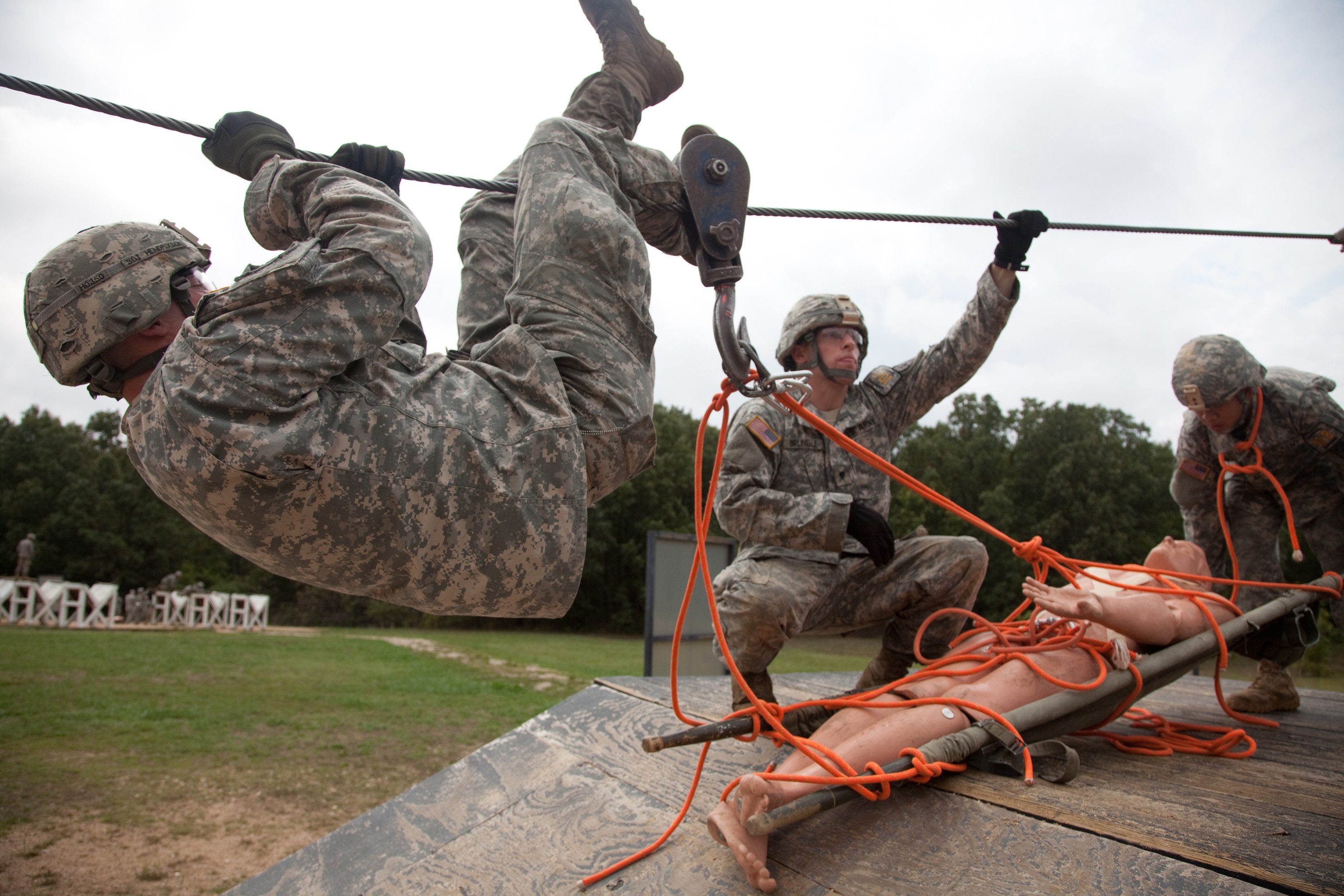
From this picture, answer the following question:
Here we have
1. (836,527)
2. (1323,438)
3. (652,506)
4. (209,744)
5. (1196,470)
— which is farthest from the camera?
(652,506)

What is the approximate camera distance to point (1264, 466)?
371cm

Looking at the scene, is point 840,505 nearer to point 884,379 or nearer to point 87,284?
point 884,379

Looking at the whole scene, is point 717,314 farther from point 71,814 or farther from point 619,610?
point 619,610

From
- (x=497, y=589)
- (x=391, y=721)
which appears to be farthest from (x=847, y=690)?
(x=391, y=721)

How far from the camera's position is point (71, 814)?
4602 mm

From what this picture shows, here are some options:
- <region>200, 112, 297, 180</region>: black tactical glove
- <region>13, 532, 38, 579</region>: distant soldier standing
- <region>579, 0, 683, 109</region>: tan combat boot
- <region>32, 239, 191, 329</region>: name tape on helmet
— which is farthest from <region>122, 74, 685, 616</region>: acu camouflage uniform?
<region>13, 532, 38, 579</region>: distant soldier standing

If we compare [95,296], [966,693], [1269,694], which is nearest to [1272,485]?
[1269,694]

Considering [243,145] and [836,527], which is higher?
[243,145]

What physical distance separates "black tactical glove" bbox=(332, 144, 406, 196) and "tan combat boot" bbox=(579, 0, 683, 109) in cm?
78

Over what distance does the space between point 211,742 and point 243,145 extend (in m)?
6.14

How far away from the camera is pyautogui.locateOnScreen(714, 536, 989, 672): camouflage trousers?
3.03 meters

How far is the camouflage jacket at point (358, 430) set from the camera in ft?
5.06

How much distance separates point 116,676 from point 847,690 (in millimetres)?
9929

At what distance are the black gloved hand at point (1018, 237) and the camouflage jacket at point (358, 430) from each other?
93.3 inches
